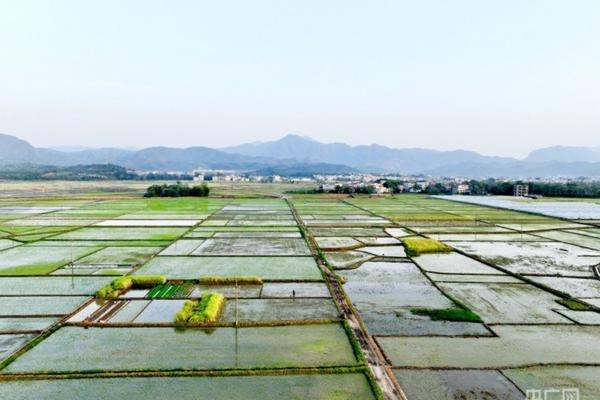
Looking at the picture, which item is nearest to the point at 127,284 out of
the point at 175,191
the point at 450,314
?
the point at 450,314

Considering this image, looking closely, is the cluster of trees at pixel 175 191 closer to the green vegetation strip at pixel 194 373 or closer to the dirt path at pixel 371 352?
the dirt path at pixel 371 352

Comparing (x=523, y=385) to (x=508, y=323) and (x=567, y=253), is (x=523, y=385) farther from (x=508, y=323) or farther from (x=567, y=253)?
(x=567, y=253)

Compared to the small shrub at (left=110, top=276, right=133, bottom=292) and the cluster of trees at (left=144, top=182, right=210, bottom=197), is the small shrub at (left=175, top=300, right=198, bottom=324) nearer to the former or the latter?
the small shrub at (left=110, top=276, right=133, bottom=292)

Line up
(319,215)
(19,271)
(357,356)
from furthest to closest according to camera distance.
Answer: (319,215) < (19,271) < (357,356)

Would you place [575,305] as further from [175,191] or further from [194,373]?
[175,191]

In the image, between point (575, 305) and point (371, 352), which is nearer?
point (371, 352)

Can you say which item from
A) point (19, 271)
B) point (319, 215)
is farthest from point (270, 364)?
point (319, 215)
